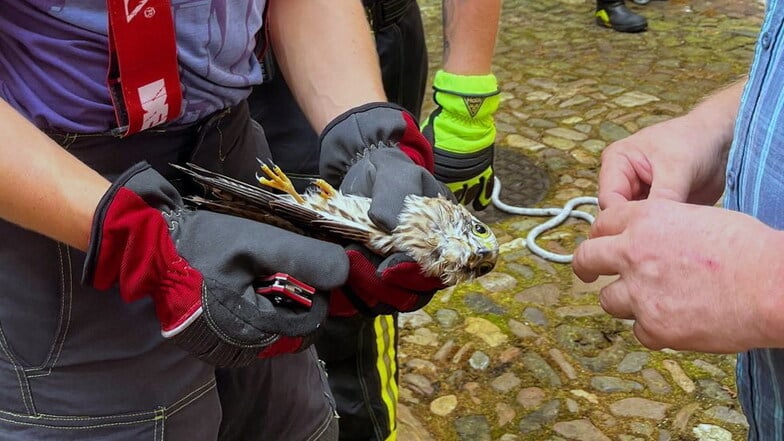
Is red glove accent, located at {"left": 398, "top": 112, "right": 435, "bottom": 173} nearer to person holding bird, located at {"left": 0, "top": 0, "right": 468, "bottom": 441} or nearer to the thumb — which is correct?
person holding bird, located at {"left": 0, "top": 0, "right": 468, "bottom": 441}

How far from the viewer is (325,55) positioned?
1998 millimetres

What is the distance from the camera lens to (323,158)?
1936 mm

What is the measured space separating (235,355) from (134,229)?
0.30 metres

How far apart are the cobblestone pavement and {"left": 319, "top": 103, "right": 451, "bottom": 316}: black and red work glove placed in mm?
1578

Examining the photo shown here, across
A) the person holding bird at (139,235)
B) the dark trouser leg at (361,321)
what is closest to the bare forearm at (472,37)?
the dark trouser leg at (361,321)

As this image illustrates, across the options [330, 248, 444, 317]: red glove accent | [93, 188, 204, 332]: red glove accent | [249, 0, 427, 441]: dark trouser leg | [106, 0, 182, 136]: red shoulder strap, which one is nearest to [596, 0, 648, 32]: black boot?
[249, 0, 427, 441]: dark trouser leg

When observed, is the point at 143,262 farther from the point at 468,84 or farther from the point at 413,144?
the point at 468,84

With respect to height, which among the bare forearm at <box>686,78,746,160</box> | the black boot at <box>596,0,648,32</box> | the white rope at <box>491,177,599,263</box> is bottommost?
the black boot at <box>596,0,648,32</box>

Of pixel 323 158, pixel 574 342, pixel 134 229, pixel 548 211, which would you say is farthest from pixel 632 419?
pixel 134 229

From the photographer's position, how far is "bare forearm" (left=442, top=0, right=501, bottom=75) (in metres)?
2.91

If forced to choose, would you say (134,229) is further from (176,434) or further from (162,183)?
(176,434)

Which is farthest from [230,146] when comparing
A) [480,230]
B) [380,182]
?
[480,230]

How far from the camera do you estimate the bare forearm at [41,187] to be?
4.56ft

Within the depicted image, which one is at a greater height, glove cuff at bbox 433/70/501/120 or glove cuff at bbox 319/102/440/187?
glove cuff at bbox 319/102/440/187
